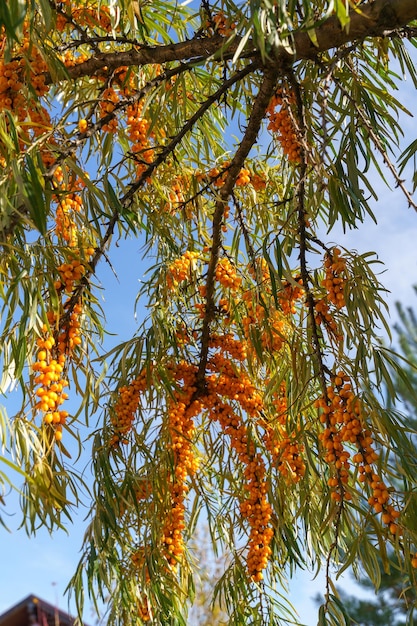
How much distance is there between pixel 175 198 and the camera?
2.57 meters

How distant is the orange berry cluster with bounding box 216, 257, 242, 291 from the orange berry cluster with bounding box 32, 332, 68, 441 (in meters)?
0.81

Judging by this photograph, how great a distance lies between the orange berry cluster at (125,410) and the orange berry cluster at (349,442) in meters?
0.67

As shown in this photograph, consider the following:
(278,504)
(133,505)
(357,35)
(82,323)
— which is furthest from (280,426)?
(357,35)

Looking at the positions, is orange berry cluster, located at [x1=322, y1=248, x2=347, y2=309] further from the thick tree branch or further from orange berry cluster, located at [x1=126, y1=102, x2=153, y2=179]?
orange berry cluster, located at [x1=126, y1=102, x2=153, y2=179]

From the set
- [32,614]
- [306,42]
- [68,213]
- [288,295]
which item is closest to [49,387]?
[68,213]

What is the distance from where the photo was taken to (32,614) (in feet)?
7.77

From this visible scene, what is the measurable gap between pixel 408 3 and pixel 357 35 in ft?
0.40

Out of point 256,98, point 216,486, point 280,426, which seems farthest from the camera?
point 216,486

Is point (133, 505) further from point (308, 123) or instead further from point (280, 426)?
point (308, 123)

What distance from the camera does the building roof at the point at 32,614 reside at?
234 centimetres

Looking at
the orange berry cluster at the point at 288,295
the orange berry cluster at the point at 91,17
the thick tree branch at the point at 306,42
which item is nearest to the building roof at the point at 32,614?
the orange berry cluster at the point at 288,295

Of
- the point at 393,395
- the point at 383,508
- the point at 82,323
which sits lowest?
the point at 383,508

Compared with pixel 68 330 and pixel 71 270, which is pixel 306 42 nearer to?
pixel 71 270

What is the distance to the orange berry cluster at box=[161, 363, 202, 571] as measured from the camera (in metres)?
2.23
